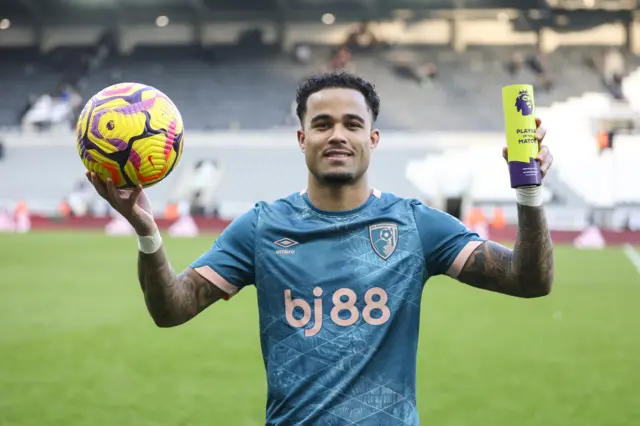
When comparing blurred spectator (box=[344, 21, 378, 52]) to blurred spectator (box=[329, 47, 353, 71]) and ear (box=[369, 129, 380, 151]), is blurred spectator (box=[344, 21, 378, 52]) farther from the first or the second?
ear (box=[369, 129, 380, 151])

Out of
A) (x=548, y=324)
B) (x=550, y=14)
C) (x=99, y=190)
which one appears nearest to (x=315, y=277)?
(x=99, y=190)

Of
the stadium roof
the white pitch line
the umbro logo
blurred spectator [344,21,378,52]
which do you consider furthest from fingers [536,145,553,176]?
the stadium roof

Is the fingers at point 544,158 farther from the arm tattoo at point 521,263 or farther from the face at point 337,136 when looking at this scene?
the face at point 337,136

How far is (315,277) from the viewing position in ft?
10.6

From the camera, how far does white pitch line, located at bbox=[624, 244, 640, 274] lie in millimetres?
20062

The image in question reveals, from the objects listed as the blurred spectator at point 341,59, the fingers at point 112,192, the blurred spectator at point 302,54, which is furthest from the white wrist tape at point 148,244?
the blurred spectator at point 302,54

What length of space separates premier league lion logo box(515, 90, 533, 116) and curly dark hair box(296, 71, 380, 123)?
66 centimetres

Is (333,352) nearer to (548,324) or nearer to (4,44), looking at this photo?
(548,324)

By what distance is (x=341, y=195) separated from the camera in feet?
11.0

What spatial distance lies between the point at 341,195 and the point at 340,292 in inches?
15.5

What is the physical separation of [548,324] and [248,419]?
573 cm

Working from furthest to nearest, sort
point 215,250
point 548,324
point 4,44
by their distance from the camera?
point 4,44 → point 548,324 → point 215,250

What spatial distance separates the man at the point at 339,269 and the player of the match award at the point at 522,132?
61 mm

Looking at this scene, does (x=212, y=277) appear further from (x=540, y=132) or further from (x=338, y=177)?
(x=540, y=132)
